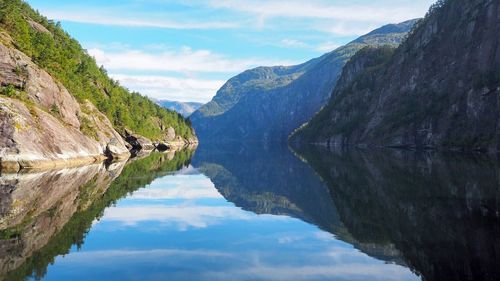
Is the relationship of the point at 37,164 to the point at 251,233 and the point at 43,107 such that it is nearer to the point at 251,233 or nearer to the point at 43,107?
the point at 43,107

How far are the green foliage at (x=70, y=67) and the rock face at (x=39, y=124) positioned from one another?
9709 mm

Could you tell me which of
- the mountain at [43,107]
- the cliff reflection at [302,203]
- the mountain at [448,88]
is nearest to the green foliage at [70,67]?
the mountain at [43,107]

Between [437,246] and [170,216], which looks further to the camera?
[170,216]

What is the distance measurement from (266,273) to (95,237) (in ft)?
32.7

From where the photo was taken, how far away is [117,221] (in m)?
28.4

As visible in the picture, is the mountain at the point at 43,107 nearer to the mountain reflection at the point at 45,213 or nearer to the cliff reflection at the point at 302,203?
the mountain reflection at the point at 45,213

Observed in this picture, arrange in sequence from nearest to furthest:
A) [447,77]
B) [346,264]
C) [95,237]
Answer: [346,264] < [95,237] < [447,77]

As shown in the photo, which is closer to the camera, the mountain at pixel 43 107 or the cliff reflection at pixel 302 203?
the cliff reflection at pixel 302 203

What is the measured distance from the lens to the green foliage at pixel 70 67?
283ft

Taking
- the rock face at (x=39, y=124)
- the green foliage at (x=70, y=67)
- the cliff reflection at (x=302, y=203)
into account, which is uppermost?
the green foliage at (x=70, y=67)

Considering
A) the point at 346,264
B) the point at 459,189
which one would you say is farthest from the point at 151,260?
the point at 459,189

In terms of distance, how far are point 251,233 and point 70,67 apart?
3760 inches

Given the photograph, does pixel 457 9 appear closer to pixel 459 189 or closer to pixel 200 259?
pixel 459 189

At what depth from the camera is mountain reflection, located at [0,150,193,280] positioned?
18.2 meters
